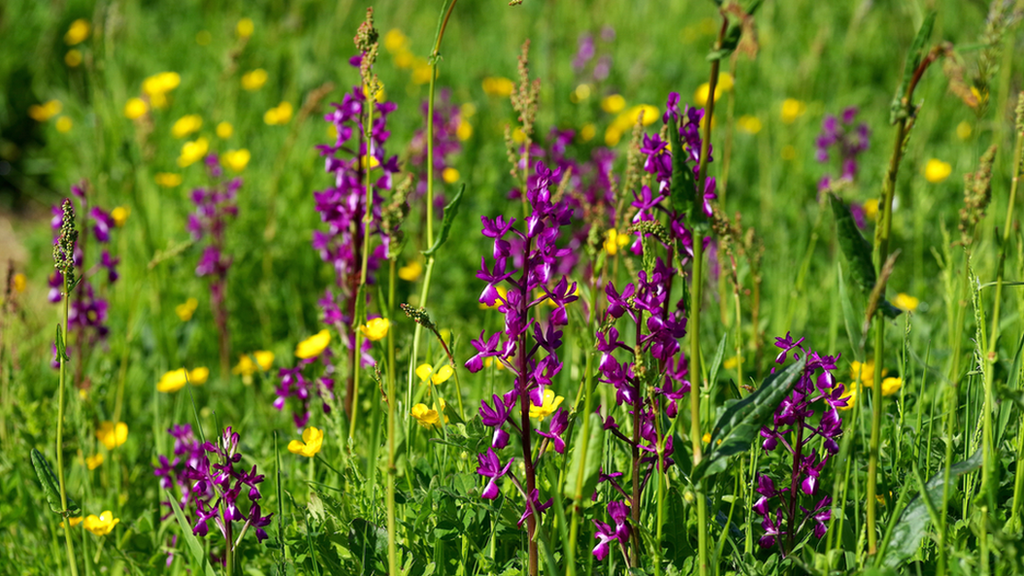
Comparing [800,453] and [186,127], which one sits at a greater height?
[186,127]

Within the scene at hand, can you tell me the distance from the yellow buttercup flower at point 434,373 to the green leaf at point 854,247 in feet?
2.64

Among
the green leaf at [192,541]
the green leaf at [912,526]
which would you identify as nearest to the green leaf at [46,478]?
the green leaf at [192,541]

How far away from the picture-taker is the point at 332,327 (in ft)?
7.97

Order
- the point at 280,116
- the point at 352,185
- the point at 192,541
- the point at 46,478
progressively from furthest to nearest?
1. the point at 280,116
2. the point at 352,185
3. the point at 192,541
4. the point at 46,478

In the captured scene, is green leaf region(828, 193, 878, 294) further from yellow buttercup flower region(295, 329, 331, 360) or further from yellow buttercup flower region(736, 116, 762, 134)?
yellow buttercup flower region(736, 116, 762, 134)

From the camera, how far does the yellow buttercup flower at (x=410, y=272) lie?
3.18 meters

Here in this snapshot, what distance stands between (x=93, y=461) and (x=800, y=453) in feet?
5.82

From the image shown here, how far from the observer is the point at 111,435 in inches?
88.8

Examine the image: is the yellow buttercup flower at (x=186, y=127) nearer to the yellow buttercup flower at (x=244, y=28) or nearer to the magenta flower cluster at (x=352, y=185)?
the yellow buttercup flower at (x=244, y=28)

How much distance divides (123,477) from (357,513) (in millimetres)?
986

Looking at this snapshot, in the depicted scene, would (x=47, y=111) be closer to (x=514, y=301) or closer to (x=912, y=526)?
(x=514, y=301)

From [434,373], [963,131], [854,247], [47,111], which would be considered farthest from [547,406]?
[47,111]

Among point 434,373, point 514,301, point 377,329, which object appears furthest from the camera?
point 377,329

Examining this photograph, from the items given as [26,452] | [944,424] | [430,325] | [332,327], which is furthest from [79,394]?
[944,424]
